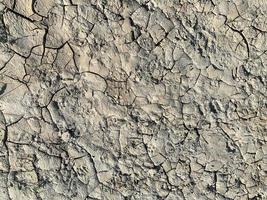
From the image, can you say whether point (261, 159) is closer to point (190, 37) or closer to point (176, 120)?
point (176, 120)

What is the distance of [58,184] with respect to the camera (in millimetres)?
3008

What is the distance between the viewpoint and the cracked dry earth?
2961mm

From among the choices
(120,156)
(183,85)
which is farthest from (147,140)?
(183,85)

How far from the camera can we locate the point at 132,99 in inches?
119

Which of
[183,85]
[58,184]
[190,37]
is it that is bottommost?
[58,184]

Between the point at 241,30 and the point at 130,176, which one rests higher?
the point at 241,30

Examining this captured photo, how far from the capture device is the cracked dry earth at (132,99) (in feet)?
9.71

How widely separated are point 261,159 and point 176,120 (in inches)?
20.6

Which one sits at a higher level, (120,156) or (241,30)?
(241,30)

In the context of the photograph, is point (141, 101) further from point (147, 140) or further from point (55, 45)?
point (55, 45)

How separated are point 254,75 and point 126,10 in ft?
2.54

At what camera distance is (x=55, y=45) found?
2965 millimetres

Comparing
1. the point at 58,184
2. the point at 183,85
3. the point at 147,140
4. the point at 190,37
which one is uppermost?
the point at 190,37

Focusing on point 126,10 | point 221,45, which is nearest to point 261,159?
point 221,45
